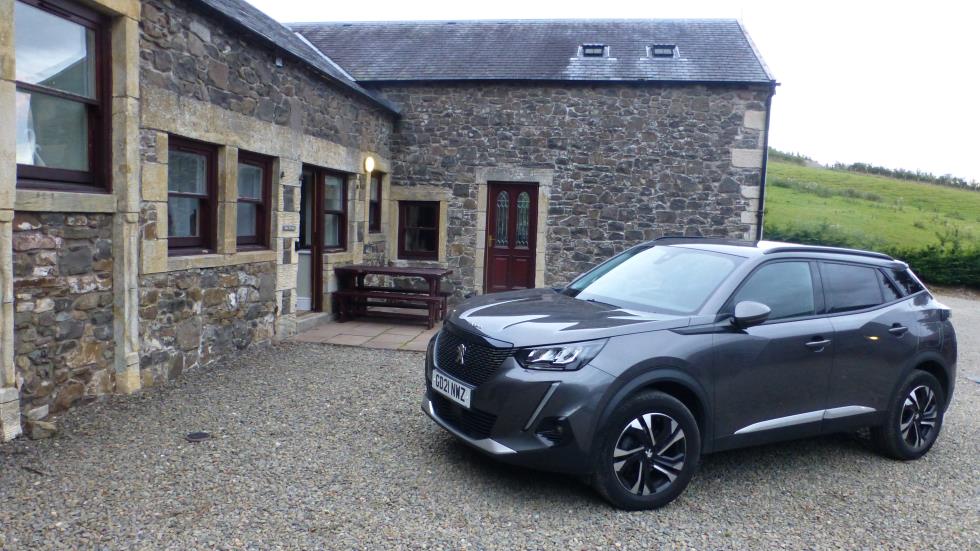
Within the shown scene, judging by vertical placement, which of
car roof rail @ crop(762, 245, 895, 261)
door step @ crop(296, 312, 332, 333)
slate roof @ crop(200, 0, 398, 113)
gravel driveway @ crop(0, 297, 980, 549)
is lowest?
gravel driveway @ crop(0, 297, 980, 549)

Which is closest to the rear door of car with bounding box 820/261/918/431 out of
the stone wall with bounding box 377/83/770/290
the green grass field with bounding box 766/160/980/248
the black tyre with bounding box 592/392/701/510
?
the black tyre with bounding box 592/392/701/510

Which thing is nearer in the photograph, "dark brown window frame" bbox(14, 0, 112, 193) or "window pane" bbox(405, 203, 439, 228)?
"dark brown window frame" bbox(14, 0, 112, 193)

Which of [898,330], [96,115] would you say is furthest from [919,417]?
[96,115]

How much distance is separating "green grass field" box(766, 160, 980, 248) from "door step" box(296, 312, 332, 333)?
18918 millimetres

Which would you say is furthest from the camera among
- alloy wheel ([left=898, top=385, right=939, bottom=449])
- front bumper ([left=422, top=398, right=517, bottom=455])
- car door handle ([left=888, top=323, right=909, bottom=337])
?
alloy wheel ([left=898, top=385, right=939, bottom=449])

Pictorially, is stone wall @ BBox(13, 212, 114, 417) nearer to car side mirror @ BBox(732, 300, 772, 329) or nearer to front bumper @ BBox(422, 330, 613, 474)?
front bumper @ BBox(422, 330, 613, 474)

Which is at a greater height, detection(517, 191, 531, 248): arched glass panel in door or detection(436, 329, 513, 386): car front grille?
detection(517, 191, 531, 248): arched glass panel in door

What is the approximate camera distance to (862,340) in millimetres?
4535

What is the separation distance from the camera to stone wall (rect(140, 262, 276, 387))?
5754 mm

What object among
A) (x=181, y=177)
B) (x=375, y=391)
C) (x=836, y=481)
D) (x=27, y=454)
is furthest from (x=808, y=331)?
(x=181, y=177)

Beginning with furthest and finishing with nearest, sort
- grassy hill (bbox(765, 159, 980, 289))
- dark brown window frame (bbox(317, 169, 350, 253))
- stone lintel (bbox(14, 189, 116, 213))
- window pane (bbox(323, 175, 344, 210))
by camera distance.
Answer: grassy hill (bbox(765, 159, 980, 289))
window pane (bbox(323, 175, 344, 210))
dark brown window frame (bbox(317, 169, 350, 253))
stone lintel (bbox(14, 189, 116, 213))

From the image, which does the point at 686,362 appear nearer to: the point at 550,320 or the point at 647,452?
the point at 647,452

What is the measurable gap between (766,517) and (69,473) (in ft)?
13.6

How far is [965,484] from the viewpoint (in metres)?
4.52
